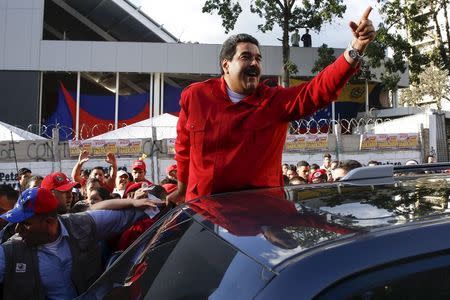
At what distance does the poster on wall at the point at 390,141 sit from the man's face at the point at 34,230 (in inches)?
435

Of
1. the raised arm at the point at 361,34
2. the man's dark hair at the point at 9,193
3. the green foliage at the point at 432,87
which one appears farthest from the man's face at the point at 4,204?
the green foliage at the point at 432,87

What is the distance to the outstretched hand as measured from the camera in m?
2.54

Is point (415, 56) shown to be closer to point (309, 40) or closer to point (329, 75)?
point (309, 40)

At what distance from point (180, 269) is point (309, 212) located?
1.42 ft

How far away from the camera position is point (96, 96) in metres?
21.9

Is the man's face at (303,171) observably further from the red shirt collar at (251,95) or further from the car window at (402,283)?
the car window at (402,283)

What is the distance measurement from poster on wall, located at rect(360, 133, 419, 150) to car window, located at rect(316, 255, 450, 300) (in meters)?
12.3

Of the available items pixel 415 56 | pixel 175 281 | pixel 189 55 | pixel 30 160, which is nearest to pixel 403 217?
pixel 175 281

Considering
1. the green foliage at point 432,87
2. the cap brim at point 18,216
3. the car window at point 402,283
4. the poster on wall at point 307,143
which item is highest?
the green foliage at point 432,87

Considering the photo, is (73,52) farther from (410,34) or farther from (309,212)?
(309,212)

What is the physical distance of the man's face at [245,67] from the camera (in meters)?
2.81

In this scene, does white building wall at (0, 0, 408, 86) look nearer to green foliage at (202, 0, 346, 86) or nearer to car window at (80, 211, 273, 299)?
green foliage at (202, 0, 346, 86)

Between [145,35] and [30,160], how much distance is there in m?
12.6

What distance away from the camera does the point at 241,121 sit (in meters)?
2.79
